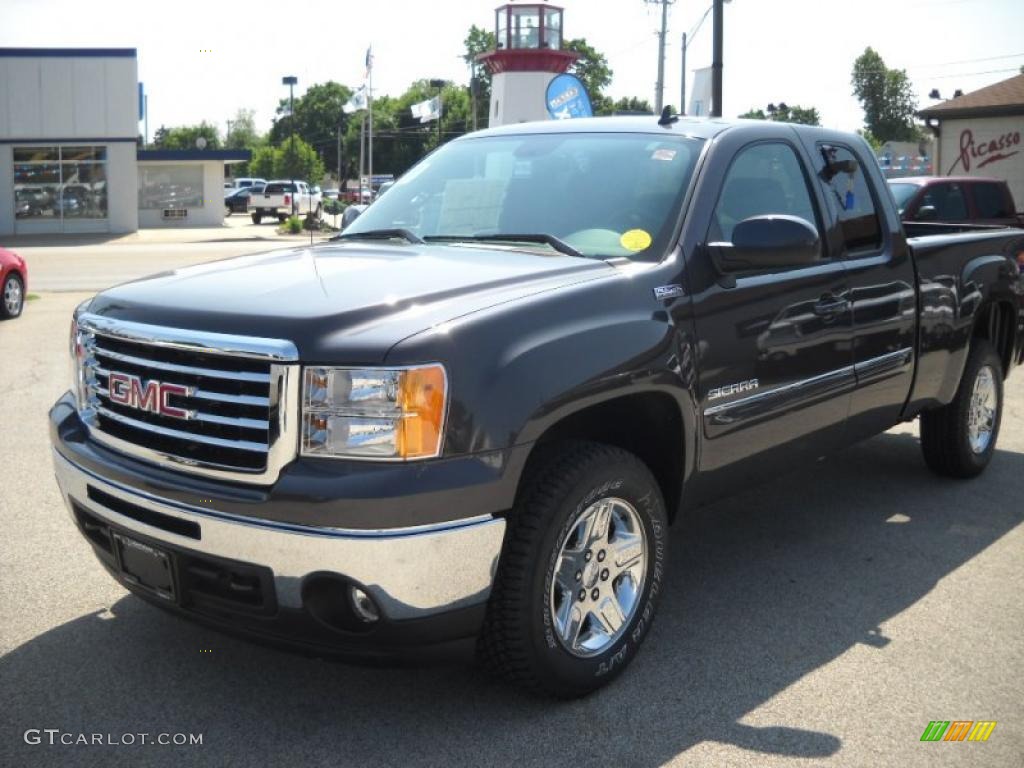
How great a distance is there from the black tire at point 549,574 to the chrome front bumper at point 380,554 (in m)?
0.12

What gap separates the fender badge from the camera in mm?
3697

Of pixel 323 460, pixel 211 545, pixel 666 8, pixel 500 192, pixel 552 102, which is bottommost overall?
pixel 211 545

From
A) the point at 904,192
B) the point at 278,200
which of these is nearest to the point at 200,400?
the point at 904,192

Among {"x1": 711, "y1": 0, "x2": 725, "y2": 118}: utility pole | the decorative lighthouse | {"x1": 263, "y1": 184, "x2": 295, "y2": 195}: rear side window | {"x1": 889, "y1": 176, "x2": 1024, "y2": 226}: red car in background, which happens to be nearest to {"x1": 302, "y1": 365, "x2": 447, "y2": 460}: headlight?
{"x1": 889, "y1": 176, "x2": 1024, "y2": 226}: red car in background

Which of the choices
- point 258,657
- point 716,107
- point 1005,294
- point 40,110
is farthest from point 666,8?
point 258,657

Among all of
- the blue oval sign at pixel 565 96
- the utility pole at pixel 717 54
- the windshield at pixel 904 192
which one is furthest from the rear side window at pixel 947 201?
the utility pole at pixel 717 54

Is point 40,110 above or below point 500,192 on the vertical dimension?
above

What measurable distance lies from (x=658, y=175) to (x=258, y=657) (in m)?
2.32

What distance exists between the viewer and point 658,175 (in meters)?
4.15

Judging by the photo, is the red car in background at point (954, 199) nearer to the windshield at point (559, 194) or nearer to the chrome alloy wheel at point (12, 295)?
the windshield at point (559, 194)

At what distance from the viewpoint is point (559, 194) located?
4270mm

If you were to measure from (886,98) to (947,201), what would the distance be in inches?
4056

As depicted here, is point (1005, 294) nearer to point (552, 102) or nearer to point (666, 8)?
point (552, 102)

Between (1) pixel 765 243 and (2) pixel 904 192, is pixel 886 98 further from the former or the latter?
(1) pixel 765 243
